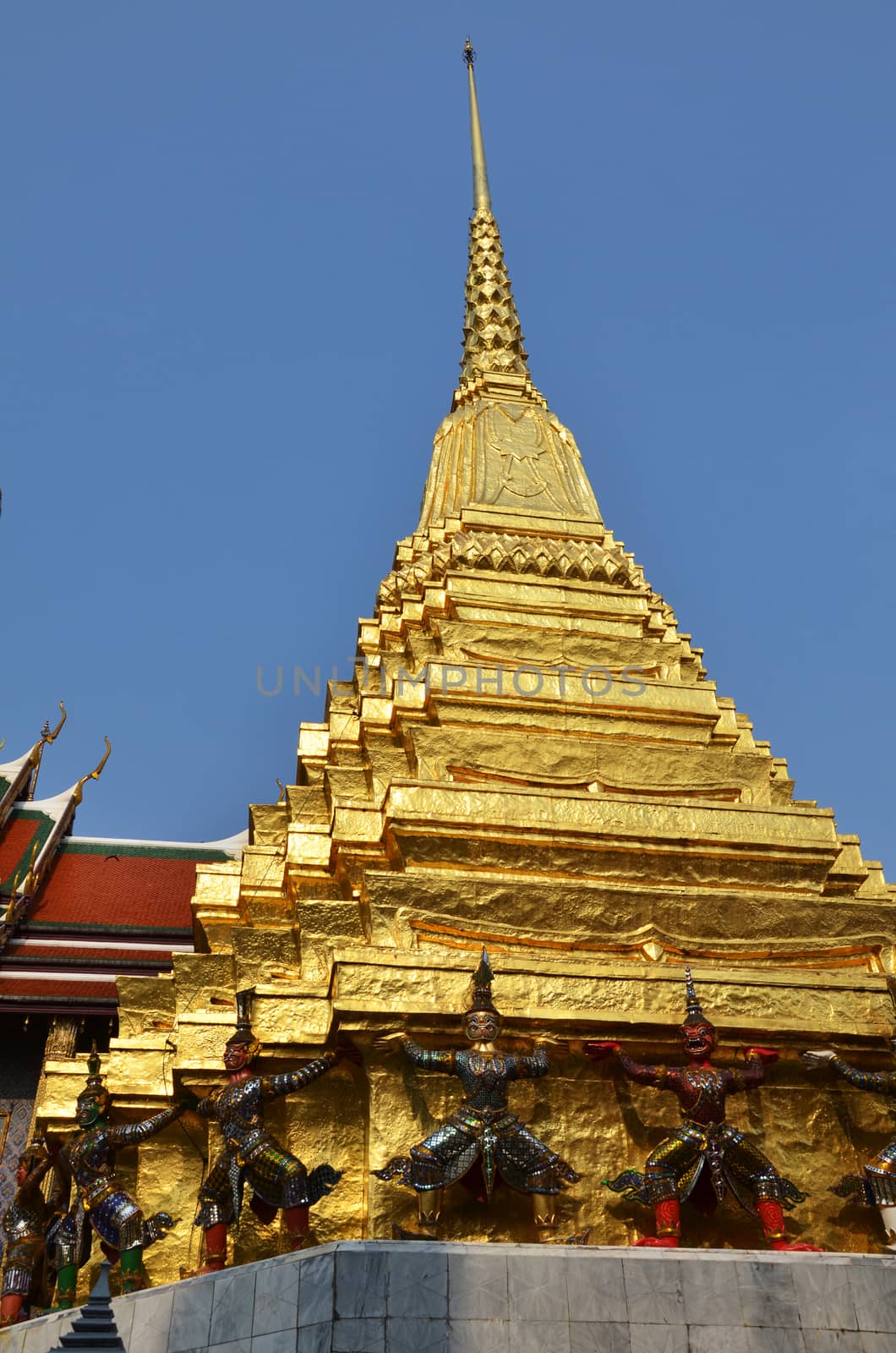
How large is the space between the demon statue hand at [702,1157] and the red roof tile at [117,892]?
9747 millimetres

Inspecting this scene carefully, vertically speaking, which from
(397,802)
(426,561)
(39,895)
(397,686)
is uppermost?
(426,561)

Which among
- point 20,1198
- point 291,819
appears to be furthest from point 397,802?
point 20,1198

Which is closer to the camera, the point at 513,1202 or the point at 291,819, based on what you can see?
the point at 513,1202

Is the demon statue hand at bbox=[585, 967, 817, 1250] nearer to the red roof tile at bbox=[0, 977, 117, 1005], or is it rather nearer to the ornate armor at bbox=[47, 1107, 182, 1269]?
the ornate armor at bbox=[47, 1107, 182, 1269]

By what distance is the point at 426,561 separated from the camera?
53.0 feet

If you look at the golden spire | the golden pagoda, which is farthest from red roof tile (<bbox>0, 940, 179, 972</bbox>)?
the golden spire

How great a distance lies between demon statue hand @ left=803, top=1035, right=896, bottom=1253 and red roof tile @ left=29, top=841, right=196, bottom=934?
10132 mm

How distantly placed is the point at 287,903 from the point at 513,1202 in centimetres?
422

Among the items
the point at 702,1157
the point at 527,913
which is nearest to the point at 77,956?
the point at 527,913

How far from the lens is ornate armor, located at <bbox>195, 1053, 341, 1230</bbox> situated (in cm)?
774

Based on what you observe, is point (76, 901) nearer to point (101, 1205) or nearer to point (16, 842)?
point (16, 842)

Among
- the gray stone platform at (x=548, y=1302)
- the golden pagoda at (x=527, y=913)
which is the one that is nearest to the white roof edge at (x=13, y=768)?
the golden pagoda at (x=527, y=913)

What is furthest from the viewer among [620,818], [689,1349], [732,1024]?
[620,818]

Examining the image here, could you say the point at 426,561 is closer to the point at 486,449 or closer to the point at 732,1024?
the point at 486,449
